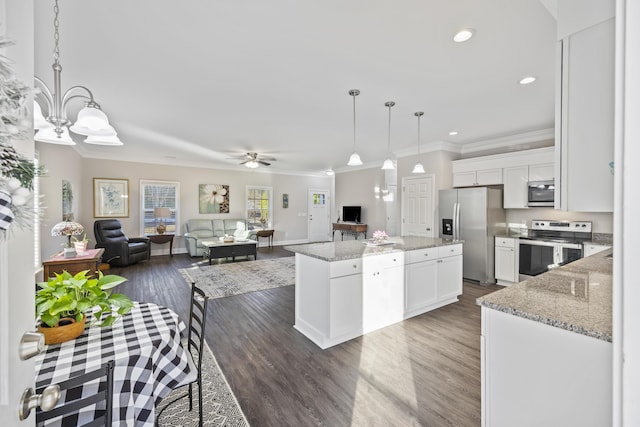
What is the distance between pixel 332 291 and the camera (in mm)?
2666

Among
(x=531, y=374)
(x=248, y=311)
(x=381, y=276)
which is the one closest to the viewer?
(x=531, y=374)

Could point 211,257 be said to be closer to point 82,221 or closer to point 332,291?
point 82,221

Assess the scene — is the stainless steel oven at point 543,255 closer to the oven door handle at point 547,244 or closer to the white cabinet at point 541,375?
the oven door handle at point 547,244

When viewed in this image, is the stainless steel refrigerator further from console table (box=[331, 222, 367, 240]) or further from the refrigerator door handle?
console table (box=[331, 222, 367, 240])

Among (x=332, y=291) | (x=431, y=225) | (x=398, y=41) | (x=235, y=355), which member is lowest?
(x=235, y=355)

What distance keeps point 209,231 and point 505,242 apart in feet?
22.5

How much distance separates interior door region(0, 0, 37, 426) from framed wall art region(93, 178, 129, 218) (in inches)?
297

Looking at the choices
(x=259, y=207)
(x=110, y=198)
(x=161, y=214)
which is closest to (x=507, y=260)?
(x=259, y=207)

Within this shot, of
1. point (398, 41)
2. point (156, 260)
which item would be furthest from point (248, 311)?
point (156, 260)

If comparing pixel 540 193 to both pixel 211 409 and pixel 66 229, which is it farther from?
pixel 66 229

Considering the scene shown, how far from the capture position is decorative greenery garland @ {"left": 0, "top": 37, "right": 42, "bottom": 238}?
522mm

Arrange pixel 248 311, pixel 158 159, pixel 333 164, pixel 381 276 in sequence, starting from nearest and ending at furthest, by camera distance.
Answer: pixel 381 276 → pixel 248 311 → pixel 158 159 → pixel 333 164

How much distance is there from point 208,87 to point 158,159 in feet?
17.3

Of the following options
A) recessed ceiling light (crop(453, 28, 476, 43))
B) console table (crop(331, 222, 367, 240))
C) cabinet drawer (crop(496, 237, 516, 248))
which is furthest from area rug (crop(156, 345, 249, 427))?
console table (crop(331, 222, 367, 240))
